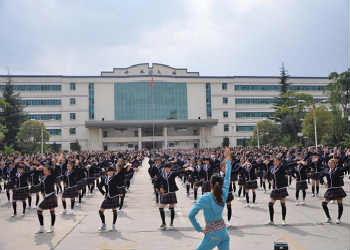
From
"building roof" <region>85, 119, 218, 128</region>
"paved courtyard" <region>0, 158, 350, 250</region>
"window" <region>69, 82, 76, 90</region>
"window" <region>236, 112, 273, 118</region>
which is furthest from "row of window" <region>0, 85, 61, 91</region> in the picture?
"paved courtyard" <region>0, 158, 350, 250</region>

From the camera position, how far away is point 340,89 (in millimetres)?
45688

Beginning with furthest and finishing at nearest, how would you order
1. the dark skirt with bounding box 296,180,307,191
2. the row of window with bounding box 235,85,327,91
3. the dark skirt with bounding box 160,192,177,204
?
the row of window with bounding box 235,85,327,91, the dark skirt with bounding box 296,180,307,191, the dark skirt with bounding box 160,192,177,204

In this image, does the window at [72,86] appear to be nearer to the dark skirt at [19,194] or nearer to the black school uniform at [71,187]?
the black school uniform at [71,187]


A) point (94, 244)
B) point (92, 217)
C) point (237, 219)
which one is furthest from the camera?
point (92, 217)

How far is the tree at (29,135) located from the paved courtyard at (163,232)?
119ft

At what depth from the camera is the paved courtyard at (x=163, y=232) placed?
7.69m

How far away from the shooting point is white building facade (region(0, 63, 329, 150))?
69.3 metres

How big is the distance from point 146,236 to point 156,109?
2539 inches

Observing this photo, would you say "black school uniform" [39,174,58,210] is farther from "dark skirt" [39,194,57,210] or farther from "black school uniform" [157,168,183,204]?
"black school uniform" [157,168,183,204]

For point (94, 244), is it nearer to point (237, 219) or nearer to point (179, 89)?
point (237, 219)

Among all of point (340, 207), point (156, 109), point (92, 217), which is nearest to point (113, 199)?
point (92, 217)

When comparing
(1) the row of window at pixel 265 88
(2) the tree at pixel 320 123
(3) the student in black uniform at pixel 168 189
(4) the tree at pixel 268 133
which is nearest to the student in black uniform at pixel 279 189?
(3) the student in black uniform at pixel 168 189

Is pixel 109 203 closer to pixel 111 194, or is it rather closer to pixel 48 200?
pixel 111 194

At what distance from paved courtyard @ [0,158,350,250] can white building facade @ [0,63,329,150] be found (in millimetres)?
57641
